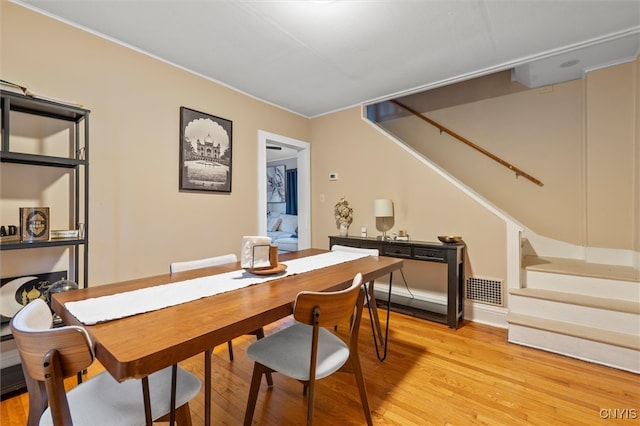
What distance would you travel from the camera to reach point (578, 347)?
6.98 ft

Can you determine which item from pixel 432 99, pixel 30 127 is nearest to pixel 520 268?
pixel 432 99

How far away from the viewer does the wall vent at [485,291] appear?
274 centimetres

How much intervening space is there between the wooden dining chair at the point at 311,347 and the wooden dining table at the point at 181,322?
125 mm

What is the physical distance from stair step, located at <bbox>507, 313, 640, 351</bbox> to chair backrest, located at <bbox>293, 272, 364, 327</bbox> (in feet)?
6.58

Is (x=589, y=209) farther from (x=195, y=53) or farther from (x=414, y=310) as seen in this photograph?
(x=195, y=53)

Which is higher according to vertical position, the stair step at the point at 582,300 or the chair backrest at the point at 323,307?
the chair backrest at the point at 323,307

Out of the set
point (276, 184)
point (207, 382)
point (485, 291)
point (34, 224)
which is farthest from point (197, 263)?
point (276, 184)

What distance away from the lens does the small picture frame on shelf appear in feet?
5.66

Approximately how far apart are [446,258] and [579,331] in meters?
1.07

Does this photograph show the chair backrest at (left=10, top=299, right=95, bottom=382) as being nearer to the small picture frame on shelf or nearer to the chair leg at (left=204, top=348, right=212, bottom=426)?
the chair leg at (left=204, top=348, right=212, bottom=426)

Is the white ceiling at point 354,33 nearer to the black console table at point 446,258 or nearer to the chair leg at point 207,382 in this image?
the black console table at point 446,258

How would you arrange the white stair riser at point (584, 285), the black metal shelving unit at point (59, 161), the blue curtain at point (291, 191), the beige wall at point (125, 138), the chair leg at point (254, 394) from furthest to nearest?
1. the blue curtain at point (291, 191)
2. the white stair riser at point (584, 285)
3. the beige wall at point (125, 138)
4. the black metal shelving unit at point (59, 161)
5. the chair leg at point (254, 394)

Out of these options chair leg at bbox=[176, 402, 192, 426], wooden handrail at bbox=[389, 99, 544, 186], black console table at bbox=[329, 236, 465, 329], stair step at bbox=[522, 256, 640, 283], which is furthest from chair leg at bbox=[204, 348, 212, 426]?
wooden handrail at bbox=[389, 99, 544, 186]

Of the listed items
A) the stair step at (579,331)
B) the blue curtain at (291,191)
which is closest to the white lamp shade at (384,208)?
the stair step at (579,331)
